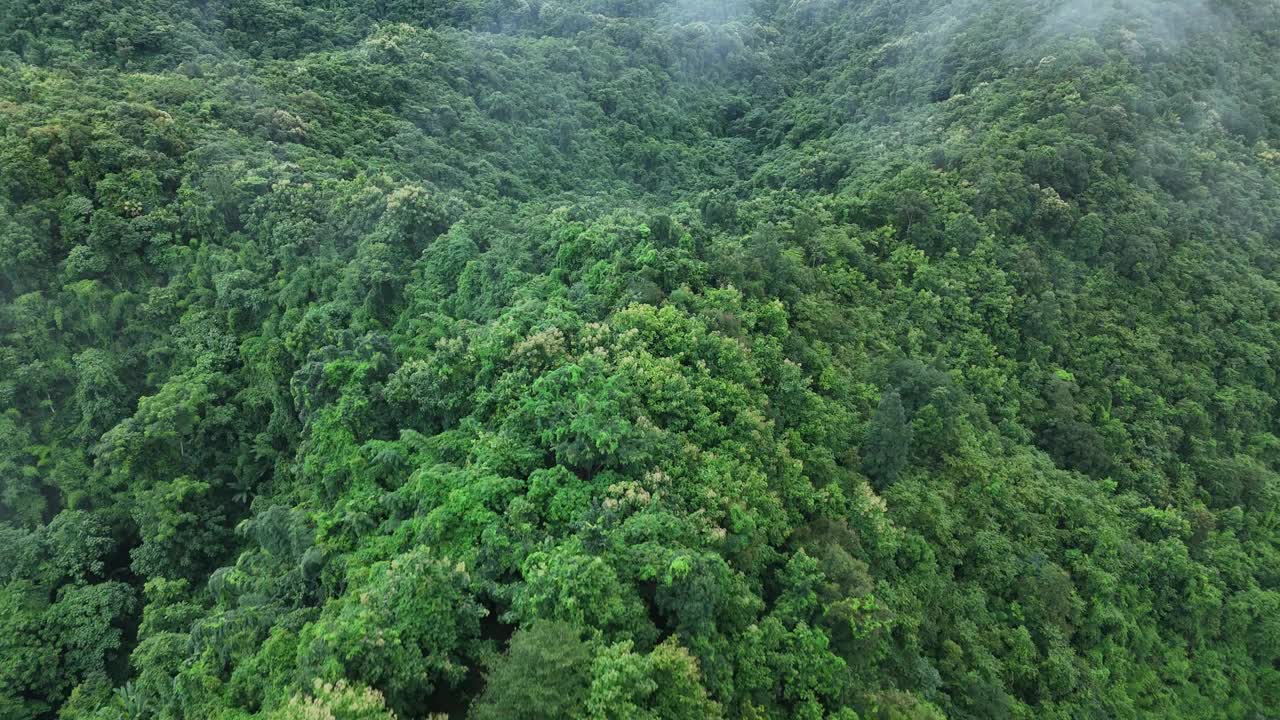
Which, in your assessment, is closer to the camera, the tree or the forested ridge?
the forested ridge

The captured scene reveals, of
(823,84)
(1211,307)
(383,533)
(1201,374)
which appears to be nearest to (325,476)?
(383,533)

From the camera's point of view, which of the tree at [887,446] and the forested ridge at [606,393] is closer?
the forested ridge at [606,393]

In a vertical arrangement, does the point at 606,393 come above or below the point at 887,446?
above

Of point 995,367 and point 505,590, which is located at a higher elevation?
point 505,590

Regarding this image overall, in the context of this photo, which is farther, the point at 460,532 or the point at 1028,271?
the point at 1028,271

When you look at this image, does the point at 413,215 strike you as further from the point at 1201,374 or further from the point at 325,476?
the point at 1201,374

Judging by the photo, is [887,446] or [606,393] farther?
[887,446]

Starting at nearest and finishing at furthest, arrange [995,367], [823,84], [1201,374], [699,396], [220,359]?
[699,396] < [220,359] < [995,367] < [1201,374] < [823,84]

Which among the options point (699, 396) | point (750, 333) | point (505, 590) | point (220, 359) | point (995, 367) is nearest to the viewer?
point (505, 590)
